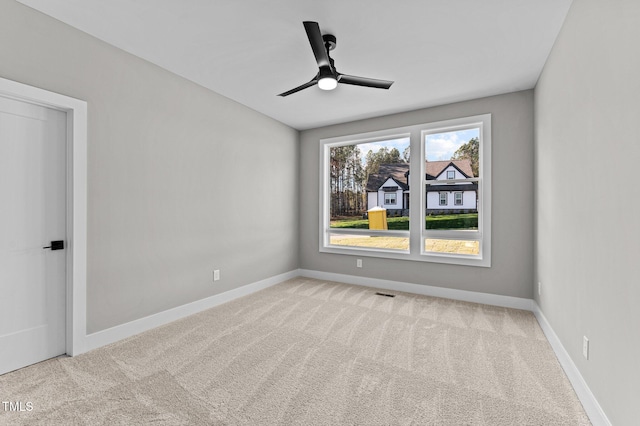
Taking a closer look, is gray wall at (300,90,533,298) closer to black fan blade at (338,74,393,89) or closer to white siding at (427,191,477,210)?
white siding at (427,191,477,210)

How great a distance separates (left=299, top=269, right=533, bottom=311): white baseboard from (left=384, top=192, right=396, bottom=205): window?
3.95 feet

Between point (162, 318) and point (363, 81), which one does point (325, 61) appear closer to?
point (363, 81)

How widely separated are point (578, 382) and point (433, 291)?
2059 mm

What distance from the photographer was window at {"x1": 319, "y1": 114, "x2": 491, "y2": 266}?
3707 mm

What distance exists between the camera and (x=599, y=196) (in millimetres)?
1562

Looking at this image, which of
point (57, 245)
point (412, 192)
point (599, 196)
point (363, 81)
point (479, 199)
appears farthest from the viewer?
point (412, 192)

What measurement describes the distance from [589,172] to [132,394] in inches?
125

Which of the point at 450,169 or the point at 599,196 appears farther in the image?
the point at 450,169

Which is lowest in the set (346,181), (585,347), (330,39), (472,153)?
(585,347)

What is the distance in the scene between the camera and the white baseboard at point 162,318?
2402 millimetres

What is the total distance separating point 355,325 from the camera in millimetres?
2898

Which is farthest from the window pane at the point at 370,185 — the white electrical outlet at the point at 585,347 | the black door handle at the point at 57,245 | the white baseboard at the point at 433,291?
the black door handle at the point at 57,245

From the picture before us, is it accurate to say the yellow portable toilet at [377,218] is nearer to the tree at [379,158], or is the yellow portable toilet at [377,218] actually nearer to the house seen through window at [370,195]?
the house seen through window at [370,195]

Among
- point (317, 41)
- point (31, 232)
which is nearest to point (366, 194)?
point (317, 41)
